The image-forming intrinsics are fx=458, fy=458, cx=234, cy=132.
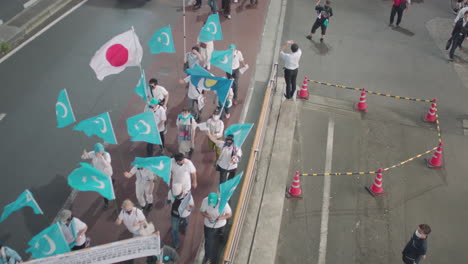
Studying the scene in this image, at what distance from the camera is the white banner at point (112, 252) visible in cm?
773

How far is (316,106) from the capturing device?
582 inches

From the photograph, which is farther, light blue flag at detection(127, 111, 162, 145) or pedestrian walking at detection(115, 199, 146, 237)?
light blue flag at detection(127, 111, 162, 145)

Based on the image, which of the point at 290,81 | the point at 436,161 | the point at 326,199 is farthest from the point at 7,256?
the point at 436,161

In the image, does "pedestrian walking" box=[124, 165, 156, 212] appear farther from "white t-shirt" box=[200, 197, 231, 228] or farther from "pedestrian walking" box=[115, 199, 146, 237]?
"white t-shirt" box=[200, 197, 231, 228]

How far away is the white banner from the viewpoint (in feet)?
25.3

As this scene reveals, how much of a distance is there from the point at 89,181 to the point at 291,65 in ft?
22.5

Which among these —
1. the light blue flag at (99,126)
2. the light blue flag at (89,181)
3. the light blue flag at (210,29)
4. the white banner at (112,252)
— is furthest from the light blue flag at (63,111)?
the light blue flag at (210,29)

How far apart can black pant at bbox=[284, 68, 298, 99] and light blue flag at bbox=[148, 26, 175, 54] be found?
342 centimetres

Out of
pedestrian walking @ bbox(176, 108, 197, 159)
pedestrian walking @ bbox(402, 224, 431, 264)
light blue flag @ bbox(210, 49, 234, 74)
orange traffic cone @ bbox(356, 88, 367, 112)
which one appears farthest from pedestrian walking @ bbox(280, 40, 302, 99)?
pedestrian walking @ bbox(402, 224, 431, 264)

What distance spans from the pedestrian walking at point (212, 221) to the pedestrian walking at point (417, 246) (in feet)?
12.3

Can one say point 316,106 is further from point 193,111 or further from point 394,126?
point 193,111

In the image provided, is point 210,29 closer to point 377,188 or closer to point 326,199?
point 326,199

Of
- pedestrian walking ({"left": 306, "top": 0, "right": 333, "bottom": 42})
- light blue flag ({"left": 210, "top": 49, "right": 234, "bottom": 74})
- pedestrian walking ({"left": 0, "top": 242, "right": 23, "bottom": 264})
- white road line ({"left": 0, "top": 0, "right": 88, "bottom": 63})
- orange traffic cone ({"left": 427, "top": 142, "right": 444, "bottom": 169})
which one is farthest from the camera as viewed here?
pedestrian walking ({"left": 306, "top": 0, "right": 333, "bottom": 42})

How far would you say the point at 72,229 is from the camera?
8617mm
